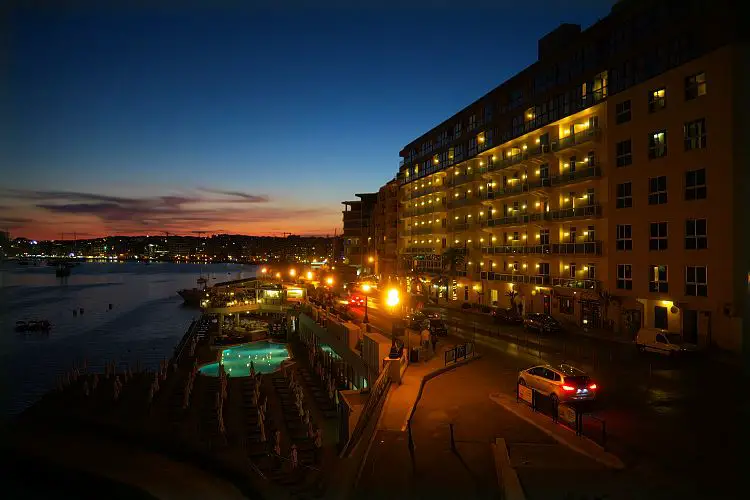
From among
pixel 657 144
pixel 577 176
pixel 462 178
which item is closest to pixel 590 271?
pixel 577 176

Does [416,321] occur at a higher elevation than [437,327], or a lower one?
higher

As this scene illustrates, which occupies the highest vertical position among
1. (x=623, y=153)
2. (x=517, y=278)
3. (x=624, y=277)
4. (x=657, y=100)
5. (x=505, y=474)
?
(x=657, y=100)

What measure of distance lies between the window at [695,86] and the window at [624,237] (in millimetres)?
9105

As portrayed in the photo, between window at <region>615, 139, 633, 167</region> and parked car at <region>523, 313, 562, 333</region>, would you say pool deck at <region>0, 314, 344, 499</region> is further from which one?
window at <region>615, 139, 633, 167</region>

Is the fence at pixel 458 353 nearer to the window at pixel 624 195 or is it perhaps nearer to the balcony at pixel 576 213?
the window at pixel 624 195

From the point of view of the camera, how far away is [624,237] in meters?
34.9

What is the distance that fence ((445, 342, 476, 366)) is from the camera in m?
25.0

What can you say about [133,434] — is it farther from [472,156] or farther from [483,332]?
[472,156]

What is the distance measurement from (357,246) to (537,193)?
6215 centimetres

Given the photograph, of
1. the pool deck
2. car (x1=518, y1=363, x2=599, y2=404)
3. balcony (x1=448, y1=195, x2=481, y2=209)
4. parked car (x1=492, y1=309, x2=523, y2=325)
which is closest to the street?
car (x1=518, y1=363, x2=599, y2=404)

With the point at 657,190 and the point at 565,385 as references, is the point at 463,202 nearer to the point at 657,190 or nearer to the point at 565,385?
the point at 657,190

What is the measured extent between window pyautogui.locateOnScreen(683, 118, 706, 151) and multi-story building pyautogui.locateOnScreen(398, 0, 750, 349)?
0.29ft

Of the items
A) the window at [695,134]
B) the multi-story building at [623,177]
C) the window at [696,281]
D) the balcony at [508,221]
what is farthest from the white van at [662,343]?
the balcony at [508,221]

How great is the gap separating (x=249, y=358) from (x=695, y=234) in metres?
38.9
